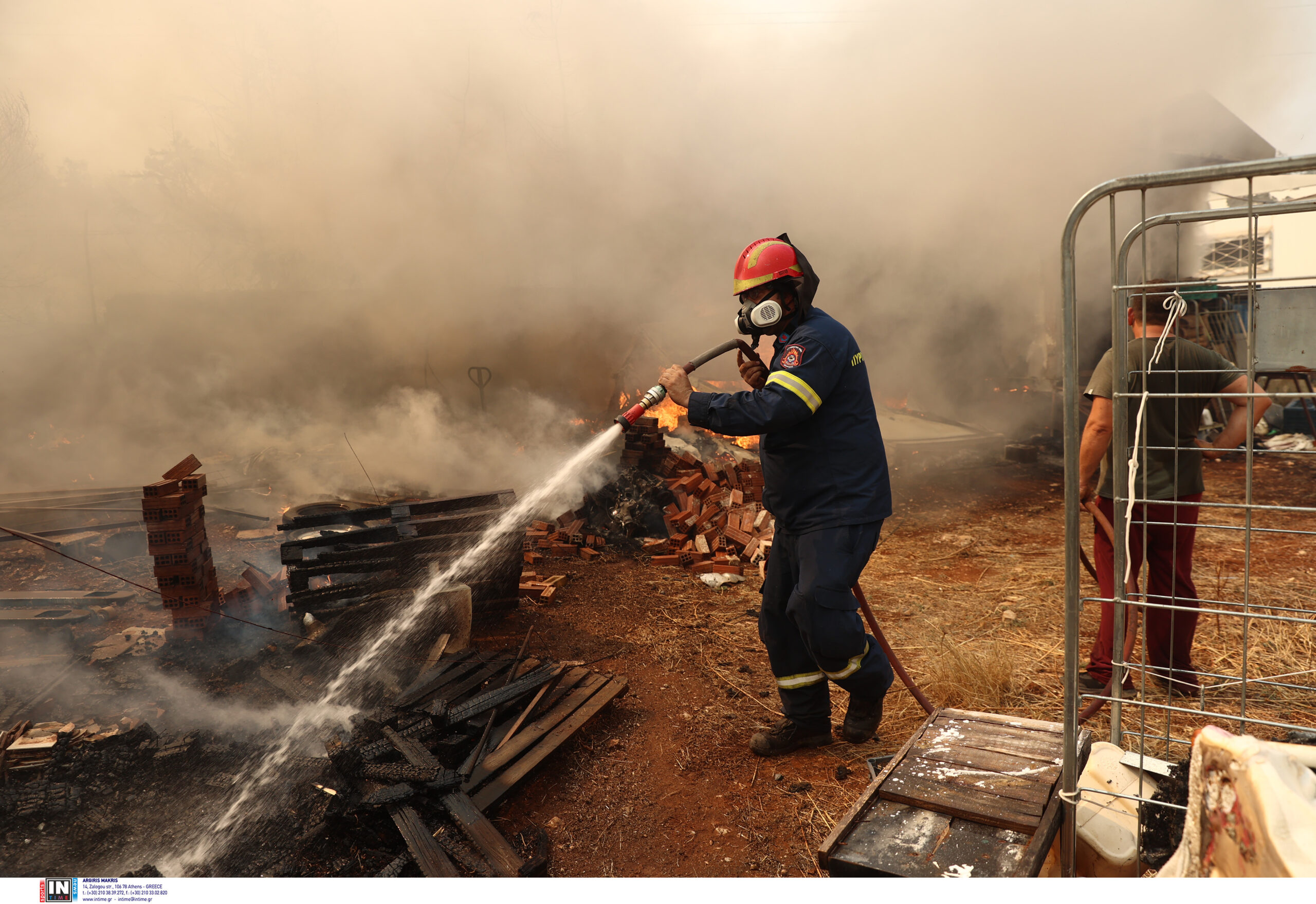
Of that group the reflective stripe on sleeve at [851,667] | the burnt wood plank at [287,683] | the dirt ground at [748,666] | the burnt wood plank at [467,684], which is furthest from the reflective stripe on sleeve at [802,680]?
the burnt wood plank at [287,683]

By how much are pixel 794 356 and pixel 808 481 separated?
21.1 inches

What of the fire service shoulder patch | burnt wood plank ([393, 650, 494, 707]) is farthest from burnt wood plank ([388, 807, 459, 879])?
the fire service shoulder patch

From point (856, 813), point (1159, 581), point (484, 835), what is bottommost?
point (484, 835)

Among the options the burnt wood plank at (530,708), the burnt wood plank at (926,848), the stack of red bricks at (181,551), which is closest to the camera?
the burnt wood plank at (926,848)

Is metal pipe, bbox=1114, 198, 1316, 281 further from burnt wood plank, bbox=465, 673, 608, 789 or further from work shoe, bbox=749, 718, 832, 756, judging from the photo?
burnt wood plank, bbox=465, 673, 608, 789

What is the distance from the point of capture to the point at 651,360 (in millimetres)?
11422

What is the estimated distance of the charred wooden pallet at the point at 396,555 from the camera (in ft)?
14.8

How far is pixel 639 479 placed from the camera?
24.2 feet

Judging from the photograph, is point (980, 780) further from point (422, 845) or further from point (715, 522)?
point (715, 522)

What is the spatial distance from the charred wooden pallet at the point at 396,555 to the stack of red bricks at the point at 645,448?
2.55m

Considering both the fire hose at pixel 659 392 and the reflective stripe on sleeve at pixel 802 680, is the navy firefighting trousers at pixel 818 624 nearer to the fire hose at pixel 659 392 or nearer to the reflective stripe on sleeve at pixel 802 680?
the reflective stripe on sleeve at pixel 802 680

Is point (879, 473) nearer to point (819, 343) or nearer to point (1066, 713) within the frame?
point (819, 343)

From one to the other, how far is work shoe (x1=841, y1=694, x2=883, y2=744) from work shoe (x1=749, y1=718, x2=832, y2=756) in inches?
4.5

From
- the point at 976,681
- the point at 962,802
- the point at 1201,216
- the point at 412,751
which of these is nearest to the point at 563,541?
the point at 412,751
